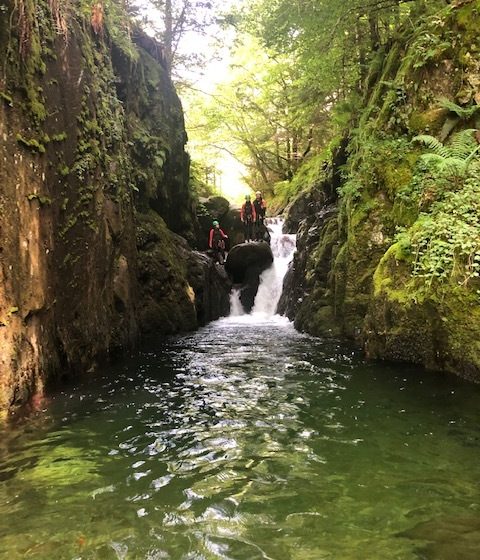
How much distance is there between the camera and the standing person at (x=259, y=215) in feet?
68.4

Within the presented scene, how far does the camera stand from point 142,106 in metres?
15.0

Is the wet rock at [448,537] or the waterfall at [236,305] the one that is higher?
the waterfall at [236,305]

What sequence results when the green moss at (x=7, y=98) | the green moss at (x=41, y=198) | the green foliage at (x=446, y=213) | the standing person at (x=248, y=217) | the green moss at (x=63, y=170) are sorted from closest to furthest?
1. the green moss at (x=7, y=98)
2. the green moss at (x=41, y=198)
3. the green foliage at (x=446, y=213)
4. the green moss at (x=63, y=170)
5. the standing person at (x=248, y=217)

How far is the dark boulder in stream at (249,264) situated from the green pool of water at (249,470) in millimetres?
12028

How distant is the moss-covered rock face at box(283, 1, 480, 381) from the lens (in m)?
7.34

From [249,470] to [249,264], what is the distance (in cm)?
1586

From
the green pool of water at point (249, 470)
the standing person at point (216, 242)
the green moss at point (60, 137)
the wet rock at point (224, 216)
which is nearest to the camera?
the green pool of water at point (249, 470)

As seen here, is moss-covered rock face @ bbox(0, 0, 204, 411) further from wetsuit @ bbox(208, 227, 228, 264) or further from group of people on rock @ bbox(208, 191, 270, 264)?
group of people on rock @ bbox(208, 191, 270, 264)

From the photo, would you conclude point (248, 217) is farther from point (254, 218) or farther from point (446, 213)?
point (446, 213)

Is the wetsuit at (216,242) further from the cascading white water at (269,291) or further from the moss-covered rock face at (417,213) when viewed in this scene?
the moss-covered rock face at (417,213)

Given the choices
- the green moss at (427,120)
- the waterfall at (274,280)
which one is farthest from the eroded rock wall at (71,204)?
the green moss at (427,120)

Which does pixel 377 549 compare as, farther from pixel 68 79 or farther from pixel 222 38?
pixel 222 38

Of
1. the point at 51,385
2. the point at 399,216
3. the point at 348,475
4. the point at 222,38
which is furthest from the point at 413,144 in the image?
the point at 222,38

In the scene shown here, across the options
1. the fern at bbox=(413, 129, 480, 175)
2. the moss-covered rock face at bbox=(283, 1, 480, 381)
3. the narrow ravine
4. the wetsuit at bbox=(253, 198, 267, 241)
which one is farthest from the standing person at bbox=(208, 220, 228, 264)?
the narrow ravine
